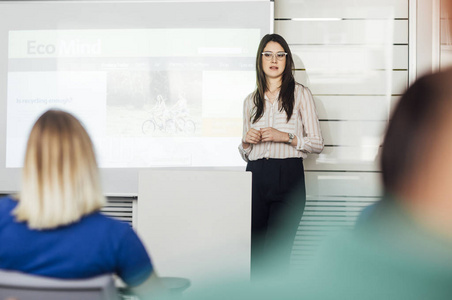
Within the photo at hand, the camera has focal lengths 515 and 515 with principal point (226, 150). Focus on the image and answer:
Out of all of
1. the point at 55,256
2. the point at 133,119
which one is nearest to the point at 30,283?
the point at 55,256

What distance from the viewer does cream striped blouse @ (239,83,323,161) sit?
3.14 meters

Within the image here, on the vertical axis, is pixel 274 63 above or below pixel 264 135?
above

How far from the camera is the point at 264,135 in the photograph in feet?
9.73

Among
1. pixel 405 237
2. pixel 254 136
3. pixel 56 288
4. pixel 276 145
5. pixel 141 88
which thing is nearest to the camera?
pixel 405 237

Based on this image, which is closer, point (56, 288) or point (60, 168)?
point (56, 288)

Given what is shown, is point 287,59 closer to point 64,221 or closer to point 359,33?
point 359,33

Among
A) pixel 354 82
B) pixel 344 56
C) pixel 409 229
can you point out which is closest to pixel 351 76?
pixel 354 82

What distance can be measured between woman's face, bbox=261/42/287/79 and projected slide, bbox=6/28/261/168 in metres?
0.51

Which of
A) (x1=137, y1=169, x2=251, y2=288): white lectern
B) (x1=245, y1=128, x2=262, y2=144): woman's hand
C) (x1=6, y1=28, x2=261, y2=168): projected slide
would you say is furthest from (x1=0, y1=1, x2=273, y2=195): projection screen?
(x1=137, y1=169, x2=251, y2=288): white lectern

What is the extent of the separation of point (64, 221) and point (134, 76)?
289 cm

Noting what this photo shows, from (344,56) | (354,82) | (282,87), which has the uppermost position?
(344,56)

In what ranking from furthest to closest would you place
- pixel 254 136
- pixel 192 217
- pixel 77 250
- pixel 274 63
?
1. pixel 274 63
2. pixel 254 136
3. pixel 192 217
4. pixel 77 250

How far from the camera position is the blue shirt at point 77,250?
107cm

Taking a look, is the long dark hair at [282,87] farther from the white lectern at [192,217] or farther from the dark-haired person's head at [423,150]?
the dark-haired person's head at [423,150]
